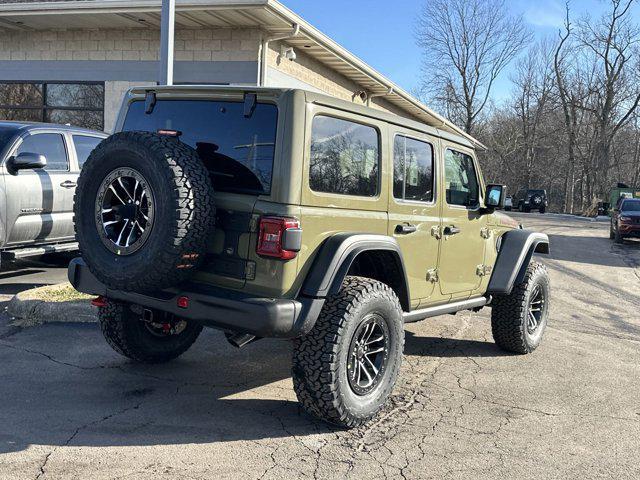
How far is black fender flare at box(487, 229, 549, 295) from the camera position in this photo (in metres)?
5.44

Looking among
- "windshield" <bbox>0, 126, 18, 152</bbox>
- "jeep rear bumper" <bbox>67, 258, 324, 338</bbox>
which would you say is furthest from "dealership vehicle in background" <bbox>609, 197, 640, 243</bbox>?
"jeep rear bumper" <bbox>67, 258, 324, 338</bbox>

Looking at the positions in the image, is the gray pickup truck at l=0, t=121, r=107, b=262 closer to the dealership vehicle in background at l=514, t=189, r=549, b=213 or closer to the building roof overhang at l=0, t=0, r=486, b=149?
the building roof overhang at l=0, t=0, r=486, b=149

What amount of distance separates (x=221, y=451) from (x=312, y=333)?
33.0 inches

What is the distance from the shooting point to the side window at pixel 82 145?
797cm

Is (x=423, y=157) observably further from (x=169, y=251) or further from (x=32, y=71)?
(x=32, y=71)

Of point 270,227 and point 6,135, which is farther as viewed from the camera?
point 6,135

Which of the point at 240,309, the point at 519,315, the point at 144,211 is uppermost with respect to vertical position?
the point at 144,211

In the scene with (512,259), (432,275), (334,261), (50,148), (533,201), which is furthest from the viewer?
(533,201)

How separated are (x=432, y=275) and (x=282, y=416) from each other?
5.18ft

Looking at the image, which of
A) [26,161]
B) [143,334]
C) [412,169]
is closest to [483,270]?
[412,169]

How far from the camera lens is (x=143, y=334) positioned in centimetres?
466

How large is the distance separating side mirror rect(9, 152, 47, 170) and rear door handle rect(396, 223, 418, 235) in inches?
185

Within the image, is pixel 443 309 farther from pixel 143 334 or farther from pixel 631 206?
pixel 631 206

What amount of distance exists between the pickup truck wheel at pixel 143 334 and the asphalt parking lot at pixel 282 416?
4.9 inches
